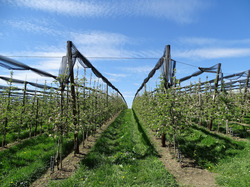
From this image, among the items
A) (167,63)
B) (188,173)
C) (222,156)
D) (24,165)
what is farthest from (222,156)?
(24,165)

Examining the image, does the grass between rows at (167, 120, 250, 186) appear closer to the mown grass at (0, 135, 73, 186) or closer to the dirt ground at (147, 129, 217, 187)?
the dirt ground at (147, 129, 217, 187)

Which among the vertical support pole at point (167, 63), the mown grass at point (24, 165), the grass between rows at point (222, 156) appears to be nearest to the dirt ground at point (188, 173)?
the grass between rows at point (222, 156)

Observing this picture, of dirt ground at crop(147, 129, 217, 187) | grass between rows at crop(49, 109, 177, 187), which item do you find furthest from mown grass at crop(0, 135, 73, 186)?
dirt ground at crop(147, 129, 217, 187)

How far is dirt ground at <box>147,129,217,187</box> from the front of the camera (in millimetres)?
4832

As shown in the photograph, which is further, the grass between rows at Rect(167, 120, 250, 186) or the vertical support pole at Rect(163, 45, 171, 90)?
the vertical support pole at Rect(163, 45, 171, 90)

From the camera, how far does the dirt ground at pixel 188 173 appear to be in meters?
4.83

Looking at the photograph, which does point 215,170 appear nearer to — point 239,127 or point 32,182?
point 32,182

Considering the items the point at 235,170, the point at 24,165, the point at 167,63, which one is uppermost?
the point at 167,63

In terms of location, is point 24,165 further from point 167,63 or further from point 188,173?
point 167,63

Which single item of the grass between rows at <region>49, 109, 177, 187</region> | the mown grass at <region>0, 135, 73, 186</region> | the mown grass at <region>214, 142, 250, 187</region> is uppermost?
the mown grass at <region>214, 142, 250, 187</region>

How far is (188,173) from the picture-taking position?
17.9ft

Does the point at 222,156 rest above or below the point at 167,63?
below

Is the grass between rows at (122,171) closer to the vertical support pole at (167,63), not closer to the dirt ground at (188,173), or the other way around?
the dirt ground at (188,173)

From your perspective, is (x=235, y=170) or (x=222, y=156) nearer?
(x=235, y=170)
